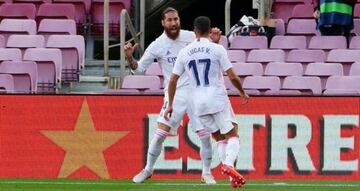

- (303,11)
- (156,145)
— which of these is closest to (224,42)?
(303,11)

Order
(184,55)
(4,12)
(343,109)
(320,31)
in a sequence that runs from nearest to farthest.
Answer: (184,55) < (343,109) < (320,31) < (4,12)

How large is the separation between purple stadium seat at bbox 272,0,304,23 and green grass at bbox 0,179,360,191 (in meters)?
6.52

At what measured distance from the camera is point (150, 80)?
17.5 metres

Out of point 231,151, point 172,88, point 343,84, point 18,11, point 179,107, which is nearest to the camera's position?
point 231,151

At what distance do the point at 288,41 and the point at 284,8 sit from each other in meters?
2.12

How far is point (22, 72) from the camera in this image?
1823 cm

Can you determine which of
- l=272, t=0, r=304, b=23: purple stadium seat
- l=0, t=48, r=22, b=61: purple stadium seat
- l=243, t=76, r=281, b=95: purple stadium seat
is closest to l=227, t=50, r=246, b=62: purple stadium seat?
l=243, t=76, r=281, b=95: purple stadium seat

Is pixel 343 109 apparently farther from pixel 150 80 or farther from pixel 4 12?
pixel 4 12

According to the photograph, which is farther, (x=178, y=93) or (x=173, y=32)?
(x=173, y=32)

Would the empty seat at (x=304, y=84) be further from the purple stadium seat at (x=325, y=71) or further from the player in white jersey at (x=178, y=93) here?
the player in white jersey at (x=178, y=93)

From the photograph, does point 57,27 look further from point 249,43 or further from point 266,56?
point 266,56

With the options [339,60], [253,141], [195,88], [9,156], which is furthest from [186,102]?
[339,60]

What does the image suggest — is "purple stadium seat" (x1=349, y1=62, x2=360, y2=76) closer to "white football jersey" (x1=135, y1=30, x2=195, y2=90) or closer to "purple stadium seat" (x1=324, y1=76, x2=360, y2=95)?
"purple stadium seat" (x1=324, y1=76, x2=360, y2=95)

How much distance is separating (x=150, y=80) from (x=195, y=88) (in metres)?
Answer: 4.33
